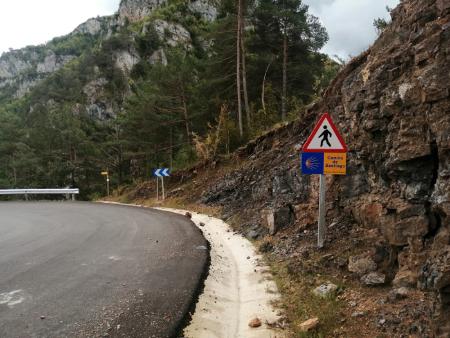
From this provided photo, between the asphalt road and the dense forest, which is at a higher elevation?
the dense forest

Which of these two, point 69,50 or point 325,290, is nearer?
point 325,290

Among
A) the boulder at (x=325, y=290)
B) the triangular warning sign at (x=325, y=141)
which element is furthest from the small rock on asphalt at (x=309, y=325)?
the triangular warning sign at (x=325, y=141)

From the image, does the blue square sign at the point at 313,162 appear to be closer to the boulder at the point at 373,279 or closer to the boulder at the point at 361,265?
the boulder at the point at 361,265

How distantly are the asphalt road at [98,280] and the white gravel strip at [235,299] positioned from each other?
25 centimetres

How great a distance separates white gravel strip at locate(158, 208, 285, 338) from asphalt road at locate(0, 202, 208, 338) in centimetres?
25

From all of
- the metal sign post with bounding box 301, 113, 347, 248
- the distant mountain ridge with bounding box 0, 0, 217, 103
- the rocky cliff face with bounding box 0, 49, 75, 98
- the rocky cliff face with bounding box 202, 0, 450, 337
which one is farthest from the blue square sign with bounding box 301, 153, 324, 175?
the rocky cliff face with bounding box 0, 49, 75, 98

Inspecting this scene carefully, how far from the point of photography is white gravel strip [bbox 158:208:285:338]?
4.67 m

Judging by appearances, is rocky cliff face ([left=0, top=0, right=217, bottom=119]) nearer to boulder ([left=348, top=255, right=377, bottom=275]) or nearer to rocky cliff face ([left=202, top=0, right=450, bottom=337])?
rocky cliff face ([left=202, top=0, right=450, bottom=337])

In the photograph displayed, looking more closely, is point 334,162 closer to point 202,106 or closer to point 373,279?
point 373,279

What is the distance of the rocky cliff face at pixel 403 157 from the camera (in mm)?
4816

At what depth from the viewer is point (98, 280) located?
643 cm

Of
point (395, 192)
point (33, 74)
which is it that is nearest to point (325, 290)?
point (395, 192)

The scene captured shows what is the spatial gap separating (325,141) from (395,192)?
156 cm

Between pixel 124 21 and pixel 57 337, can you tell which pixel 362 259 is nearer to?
pixel 57 337
